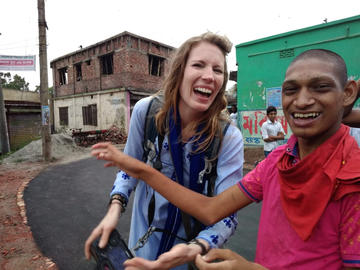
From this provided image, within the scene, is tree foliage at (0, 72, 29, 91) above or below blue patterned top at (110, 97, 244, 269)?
above

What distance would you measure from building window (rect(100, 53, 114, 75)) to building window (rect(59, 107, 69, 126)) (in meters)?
5.66

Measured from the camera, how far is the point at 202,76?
5.05 ft

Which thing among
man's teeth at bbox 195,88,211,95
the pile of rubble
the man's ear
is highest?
man's teeth at bbox 195,88,211,95

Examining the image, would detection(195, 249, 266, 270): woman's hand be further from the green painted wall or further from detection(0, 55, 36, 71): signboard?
detection(0, 55, 36, 71): signboard

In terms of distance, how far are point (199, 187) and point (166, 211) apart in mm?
263

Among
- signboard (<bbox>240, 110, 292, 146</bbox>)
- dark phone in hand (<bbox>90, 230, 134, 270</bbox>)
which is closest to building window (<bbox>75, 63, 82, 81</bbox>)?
signboard (<bbox>240, 110, 292, 146</bbox>)

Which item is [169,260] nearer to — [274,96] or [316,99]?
[316,99]

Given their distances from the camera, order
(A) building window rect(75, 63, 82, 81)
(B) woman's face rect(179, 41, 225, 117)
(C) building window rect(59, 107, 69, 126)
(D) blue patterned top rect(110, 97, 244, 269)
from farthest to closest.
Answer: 1. (C) building window rect(59, 107, 69, 126)
2. (A) building window rect(75, 63, 82, 81)
3. (B) woman's face rect(179, 41, 225, 117)
4. (D) blue patterned top rect(110, 97, 244, 269)

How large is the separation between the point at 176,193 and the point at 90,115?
1887cm

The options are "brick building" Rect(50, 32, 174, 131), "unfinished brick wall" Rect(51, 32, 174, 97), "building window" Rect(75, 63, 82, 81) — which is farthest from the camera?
"building window" Rect(75, 63, 82, 81)

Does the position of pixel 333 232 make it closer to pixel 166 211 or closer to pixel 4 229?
pixel 166 211

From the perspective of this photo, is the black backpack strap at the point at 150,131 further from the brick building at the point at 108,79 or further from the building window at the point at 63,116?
the building window at the point at 63,116

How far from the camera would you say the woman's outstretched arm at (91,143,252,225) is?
123 centimetres

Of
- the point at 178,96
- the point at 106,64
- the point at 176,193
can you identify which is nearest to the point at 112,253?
the point at 176,193
